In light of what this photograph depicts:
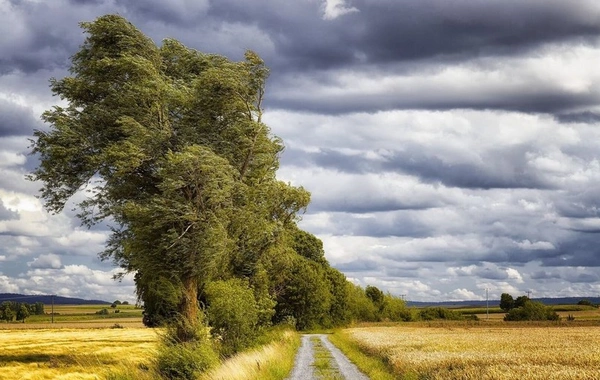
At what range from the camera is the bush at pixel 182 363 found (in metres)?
29.5

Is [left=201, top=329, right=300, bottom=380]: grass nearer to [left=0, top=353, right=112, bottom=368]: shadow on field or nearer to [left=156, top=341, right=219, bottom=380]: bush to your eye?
[left=156, top=341, right=219, bottom=380]: bush

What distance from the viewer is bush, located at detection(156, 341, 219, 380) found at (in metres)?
29.5

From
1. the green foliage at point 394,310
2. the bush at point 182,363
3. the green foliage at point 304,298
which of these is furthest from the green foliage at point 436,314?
the bush at point 182,363

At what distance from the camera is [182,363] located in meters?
29.6

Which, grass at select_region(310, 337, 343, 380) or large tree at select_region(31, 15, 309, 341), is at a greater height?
large tree at select_region(31, 15, 309, 341)

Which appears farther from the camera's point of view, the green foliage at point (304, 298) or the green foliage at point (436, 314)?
the green foliage at point (436, 314)

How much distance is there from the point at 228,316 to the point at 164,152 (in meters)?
10.5

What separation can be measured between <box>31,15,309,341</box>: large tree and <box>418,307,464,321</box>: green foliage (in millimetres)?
145606

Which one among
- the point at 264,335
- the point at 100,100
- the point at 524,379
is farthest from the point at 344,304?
the point at 524,379

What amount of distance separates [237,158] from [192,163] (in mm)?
6126

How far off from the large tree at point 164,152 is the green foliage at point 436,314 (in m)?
146

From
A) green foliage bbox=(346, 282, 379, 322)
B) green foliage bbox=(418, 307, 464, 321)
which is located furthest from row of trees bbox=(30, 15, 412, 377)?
green foliage bbox=(418, 307, 464, 321)

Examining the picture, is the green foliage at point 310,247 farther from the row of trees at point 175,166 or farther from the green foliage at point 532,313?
the row of trees at point 175,166

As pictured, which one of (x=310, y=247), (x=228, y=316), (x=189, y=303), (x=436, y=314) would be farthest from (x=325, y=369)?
(x=436, y=314)
